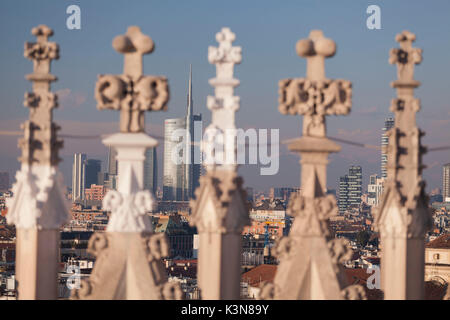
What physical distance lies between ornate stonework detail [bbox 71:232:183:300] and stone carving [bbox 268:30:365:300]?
1117 mm

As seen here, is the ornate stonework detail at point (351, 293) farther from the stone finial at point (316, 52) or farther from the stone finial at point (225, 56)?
the stone finial at point (225, 56)

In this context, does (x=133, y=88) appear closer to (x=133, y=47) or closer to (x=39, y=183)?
(x=133, y=47)

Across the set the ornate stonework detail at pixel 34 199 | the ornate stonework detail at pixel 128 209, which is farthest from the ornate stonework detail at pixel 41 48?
the ornate stonework detail at pixel 128 209

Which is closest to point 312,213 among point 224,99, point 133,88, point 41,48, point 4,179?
point 224,99

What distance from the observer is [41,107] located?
12445 millimetres

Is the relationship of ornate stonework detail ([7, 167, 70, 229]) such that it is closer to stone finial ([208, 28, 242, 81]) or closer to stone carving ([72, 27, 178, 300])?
stone carving ([72, 27, 178, 300])

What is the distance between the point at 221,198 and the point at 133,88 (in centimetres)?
132

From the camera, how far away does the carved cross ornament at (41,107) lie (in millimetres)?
12359

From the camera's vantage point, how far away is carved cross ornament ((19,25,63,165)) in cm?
1236

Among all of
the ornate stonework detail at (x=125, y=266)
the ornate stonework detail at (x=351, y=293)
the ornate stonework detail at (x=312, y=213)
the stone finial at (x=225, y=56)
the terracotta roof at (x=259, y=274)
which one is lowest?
the terracotta roof at (x=259, y=274)

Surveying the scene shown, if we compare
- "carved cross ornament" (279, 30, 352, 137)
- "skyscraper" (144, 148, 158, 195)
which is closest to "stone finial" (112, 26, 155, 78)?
"skyscraper" (144, 148, 158, 195)

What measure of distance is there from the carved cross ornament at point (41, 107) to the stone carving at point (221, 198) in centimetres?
145

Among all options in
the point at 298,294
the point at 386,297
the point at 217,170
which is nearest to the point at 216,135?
the point at 217,170

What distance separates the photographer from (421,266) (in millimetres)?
13344
